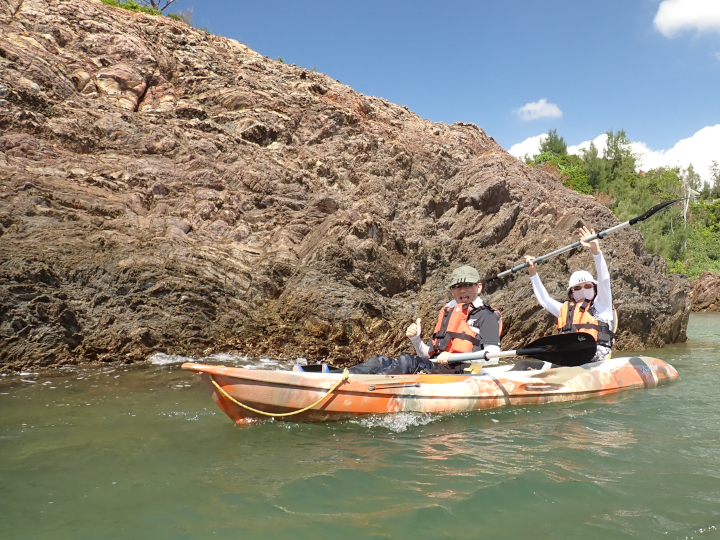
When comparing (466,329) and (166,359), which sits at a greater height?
(466,329)

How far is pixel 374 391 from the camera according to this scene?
4160mm

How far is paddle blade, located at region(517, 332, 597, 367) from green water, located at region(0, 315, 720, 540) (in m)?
0.75

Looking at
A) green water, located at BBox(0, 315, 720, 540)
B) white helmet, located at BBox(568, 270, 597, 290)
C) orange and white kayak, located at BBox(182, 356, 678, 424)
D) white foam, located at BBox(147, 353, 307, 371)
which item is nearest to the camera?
green water, located at BBox(0, 315, 720, 540)

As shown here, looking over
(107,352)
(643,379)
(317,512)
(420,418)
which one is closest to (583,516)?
(317,512)

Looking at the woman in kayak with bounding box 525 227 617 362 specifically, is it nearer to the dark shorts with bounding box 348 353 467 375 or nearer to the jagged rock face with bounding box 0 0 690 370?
the dark shorts with bounding box 348 353 467 375

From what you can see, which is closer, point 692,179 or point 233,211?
point 233,211

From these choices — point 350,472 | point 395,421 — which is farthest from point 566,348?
point 350,472

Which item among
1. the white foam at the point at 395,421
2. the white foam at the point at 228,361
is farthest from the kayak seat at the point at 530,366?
the white foam at the point at 228,361

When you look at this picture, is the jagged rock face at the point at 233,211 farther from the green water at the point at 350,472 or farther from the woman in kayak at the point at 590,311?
the woman in kayak at the point at 590,311

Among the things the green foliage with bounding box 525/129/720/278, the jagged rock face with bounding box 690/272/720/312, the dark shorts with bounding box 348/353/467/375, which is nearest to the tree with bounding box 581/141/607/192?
the green foliage with bounding box 525/129/720/278

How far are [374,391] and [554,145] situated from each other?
1055 inches

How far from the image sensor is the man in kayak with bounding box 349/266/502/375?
15.3 ft

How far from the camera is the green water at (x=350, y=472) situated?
2.38m

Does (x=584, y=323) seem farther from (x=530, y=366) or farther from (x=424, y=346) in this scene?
(x=424, y=346)
